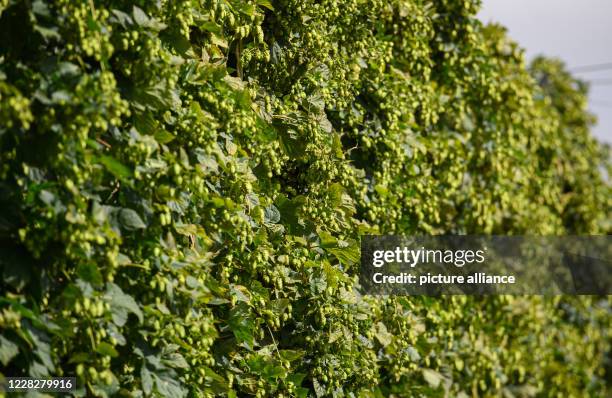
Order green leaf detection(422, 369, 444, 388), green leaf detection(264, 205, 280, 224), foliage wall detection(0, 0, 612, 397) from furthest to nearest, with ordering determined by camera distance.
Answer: green leaf detection(422, 369, 444, 388), green leaf detection(264, 205, 280, 224), foliage wall detection(0, 0, 612, 397)

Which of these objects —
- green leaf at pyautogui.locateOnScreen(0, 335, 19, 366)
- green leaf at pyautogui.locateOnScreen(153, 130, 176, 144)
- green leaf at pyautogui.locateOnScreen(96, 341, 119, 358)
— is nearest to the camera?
green leaf at pyautogui.locateOnScreen(0, 335, 19, 366)

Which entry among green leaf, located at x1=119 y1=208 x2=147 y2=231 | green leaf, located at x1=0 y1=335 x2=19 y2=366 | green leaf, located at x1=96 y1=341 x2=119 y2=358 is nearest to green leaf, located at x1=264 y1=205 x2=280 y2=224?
green leaf, located at x1=119 y1=208 x2=147 y2=231

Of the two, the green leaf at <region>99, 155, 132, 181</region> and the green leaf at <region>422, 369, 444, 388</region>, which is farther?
the green leaf at <region>422, 369, 444, 388</region>

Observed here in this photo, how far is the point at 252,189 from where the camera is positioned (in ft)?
10.7

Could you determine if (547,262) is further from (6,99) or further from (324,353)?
(6,99)

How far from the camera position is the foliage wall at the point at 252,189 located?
226 cm

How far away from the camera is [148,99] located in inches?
102

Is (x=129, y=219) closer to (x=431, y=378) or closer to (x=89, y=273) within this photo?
(x=89, y=273)

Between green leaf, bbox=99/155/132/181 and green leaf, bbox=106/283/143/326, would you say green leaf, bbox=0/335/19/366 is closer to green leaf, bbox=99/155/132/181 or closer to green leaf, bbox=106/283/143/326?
green leaf, bbox=106/283/143/326

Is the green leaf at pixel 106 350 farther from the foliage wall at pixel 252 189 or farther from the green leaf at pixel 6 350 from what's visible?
the green leaf at pixel 6 350

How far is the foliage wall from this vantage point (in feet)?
7.43

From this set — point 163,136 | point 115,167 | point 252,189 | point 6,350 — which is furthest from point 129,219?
point 252,189

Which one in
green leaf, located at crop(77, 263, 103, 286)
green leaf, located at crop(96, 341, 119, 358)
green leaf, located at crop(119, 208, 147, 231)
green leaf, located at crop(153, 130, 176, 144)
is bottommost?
green leaf, located at crop(96, 341, 119, 358)

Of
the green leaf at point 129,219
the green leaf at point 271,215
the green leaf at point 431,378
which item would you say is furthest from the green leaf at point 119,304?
the green leaf at point 431,378
